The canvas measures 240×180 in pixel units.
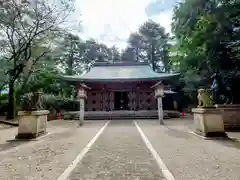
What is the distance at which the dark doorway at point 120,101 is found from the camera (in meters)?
20.7

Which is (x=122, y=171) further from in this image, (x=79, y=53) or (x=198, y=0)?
(x=79, y=53)

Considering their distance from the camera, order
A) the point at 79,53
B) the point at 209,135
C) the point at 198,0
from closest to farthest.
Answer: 1. the point at 209,135
2. the point at 198,0
3. the point at 79,53

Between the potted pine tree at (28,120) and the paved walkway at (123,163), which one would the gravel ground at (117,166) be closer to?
the paved walkway at (123,163)

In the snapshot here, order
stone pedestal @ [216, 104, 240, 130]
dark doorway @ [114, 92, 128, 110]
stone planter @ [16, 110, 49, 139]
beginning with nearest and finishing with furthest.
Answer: stone planter @ [16, 110, 49, 139] < stone pedestal @ [216, 104, 240, 130] < dark doorway @ [114, 92, 128, 110]

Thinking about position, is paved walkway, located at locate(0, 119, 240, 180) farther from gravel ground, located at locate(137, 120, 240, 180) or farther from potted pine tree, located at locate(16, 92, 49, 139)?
potted pine tree, located at locate(16, 92, 49, 139)

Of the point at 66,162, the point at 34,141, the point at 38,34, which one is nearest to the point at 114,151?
the point at 66,162

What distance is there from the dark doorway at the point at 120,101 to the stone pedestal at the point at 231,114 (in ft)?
39.6

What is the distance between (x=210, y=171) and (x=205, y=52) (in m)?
10.2

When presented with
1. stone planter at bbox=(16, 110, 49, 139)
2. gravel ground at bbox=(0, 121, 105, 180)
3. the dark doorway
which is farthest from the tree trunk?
gravel ground at bbox=(0, 121, 105, 180)

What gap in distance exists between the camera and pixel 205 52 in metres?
12.2

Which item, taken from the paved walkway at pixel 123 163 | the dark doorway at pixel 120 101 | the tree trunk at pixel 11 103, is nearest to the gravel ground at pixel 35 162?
the paved walkway at pixel 123 163

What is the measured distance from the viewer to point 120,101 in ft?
67.8

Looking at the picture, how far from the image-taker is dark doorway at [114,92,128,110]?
20703 mm

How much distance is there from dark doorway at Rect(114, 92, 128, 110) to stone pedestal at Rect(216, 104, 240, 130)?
12058 millimetres
